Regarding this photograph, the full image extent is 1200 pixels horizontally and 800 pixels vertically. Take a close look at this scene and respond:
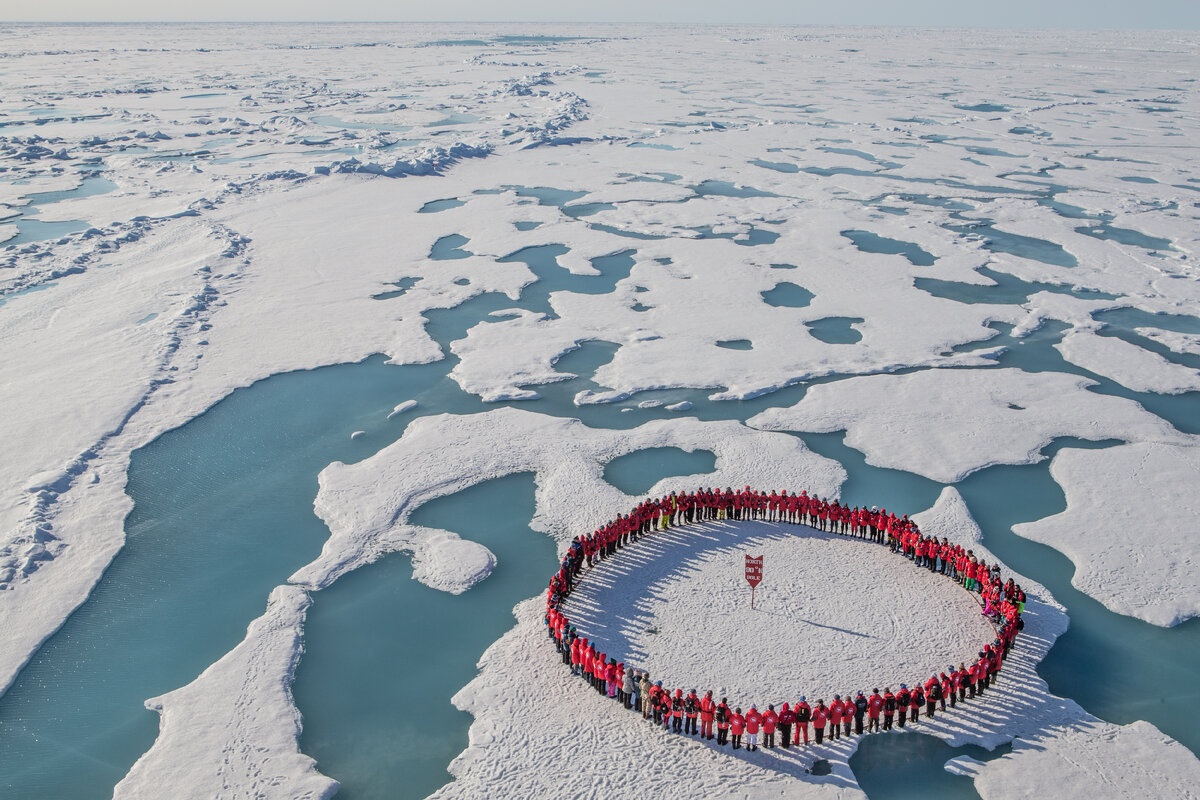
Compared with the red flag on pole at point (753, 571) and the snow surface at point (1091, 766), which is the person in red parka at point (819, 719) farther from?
the red flag on pole at point (753, 571)

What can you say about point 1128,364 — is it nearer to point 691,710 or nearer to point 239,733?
point 691,710

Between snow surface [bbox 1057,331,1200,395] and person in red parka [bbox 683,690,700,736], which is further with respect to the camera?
snow surface [bbox 1057,331,1200,395]

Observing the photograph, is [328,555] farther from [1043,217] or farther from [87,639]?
[1043,217]

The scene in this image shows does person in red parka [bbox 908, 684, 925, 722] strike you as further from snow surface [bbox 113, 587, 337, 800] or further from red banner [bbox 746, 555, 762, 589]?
snow surface [bbox 113, 587, 337, 800]

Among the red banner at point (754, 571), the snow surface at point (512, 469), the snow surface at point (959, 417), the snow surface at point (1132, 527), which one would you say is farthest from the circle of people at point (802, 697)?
the snow surface at point (959, 417)

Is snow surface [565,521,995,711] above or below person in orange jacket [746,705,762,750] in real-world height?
below

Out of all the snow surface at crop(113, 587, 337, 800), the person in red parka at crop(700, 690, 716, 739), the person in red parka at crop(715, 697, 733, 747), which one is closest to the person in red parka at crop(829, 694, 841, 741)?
the person in red parka at crop(715, 697, 733, 747)
